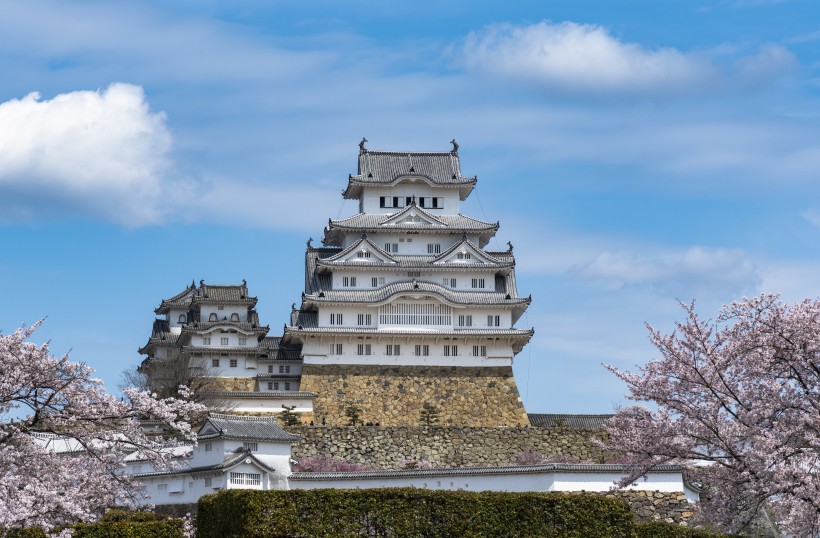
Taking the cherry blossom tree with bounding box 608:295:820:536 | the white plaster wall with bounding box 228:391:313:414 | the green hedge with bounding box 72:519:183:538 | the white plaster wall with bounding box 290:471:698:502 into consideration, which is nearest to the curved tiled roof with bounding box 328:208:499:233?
the white plaster wall with bounding box 228:391:313:414

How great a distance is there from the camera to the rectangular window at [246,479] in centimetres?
4112

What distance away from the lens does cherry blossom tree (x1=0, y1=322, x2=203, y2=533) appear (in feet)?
78.5

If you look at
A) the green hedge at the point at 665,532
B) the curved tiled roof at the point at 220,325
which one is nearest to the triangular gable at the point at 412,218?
the curved tiled roof at the point at 220,325

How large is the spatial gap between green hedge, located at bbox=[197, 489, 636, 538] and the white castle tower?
1182 inches

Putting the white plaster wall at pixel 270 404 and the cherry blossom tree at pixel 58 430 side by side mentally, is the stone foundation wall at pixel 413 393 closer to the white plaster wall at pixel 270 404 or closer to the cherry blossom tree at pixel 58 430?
the white plaster wall at pixel 270 404

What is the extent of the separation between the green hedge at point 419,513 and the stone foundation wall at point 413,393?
29944 mm

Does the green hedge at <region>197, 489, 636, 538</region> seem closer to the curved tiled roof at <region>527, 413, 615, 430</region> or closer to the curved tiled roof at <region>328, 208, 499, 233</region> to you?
the curved tiled roof at <region>527, 413, 615, 430</region>

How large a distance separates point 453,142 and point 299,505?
45.2 meters

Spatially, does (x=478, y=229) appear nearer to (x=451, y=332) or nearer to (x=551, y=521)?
(x=451, y=332)

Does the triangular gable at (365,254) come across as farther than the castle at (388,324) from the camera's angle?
Yes

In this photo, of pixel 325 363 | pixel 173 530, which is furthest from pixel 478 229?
pixel 173 530

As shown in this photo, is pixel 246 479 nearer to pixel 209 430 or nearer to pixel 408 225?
pixel 209 430

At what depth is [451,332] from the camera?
6300 centimetres

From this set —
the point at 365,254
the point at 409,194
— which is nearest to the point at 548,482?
the point at 365,254
